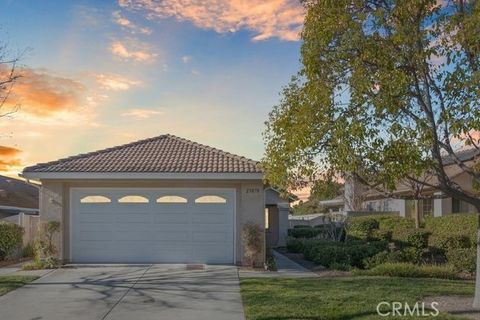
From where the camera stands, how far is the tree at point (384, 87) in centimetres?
958

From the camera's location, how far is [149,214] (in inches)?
703

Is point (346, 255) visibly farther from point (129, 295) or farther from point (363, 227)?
point (363, 227)

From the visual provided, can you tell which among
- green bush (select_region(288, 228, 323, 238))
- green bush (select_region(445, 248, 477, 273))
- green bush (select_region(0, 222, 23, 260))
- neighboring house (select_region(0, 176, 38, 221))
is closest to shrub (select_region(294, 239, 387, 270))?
green bush (select_region(445, 248, 477, 273))

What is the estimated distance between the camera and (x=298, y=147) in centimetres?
1056

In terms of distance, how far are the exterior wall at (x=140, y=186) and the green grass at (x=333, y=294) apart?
10.5ft

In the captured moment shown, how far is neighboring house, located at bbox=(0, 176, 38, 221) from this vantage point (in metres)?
34.3

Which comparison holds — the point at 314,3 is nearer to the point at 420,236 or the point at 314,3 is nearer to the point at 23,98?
the point at 23,98

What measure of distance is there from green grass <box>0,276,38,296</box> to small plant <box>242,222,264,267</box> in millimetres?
6132

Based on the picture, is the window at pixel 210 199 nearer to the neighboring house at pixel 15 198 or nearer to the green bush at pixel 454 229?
the green bush at pixel 454 229

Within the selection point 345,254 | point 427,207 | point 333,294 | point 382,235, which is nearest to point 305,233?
point 427,207

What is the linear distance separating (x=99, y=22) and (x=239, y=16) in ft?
12.5

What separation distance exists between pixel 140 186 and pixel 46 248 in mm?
3427

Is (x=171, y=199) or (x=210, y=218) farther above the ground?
(x=171, y=199)

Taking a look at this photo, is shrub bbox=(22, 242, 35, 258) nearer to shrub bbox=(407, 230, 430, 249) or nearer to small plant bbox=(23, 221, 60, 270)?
small plant bbox=(23, 221, 60, 270)
